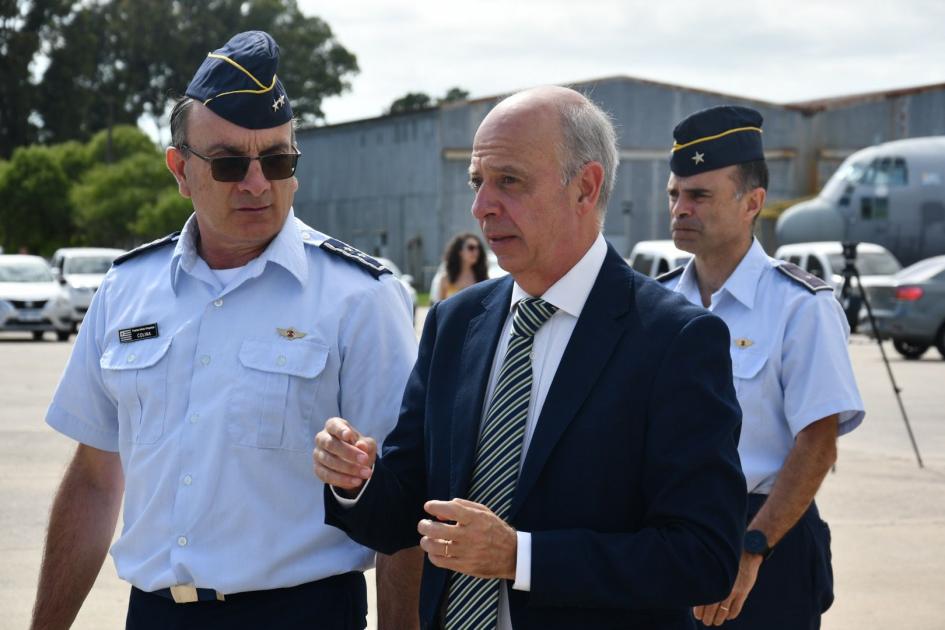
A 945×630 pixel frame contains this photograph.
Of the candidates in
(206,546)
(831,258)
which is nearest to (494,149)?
(206,546)

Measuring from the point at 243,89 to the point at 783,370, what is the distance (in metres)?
1.59

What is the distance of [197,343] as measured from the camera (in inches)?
123

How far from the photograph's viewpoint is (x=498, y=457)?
8.26ft

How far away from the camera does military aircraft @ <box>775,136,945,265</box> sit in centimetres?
3328

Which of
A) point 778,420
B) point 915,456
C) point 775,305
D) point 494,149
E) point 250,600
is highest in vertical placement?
point 494,149

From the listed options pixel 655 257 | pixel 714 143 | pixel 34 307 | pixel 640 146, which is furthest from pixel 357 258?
pixel 640 146

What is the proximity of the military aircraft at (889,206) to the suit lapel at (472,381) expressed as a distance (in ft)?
105

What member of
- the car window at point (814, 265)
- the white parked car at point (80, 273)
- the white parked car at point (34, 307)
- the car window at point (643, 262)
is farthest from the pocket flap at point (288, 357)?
the car window at point (814, 265)

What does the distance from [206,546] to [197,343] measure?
458 mm

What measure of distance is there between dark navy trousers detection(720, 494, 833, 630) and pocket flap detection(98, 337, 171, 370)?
5.21 ft

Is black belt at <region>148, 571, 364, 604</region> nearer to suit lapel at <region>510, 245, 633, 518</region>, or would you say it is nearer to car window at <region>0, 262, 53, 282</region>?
suit lapel at <region>510, 245, 633, 518</region>

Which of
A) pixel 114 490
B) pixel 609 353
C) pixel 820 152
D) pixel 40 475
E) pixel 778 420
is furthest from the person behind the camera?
pixel 820 152

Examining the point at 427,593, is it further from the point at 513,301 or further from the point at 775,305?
the point at 775,305

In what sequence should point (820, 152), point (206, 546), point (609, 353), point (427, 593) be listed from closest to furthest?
point (609, 353), point (427, 593), point (206, 546), point (820, 152)
